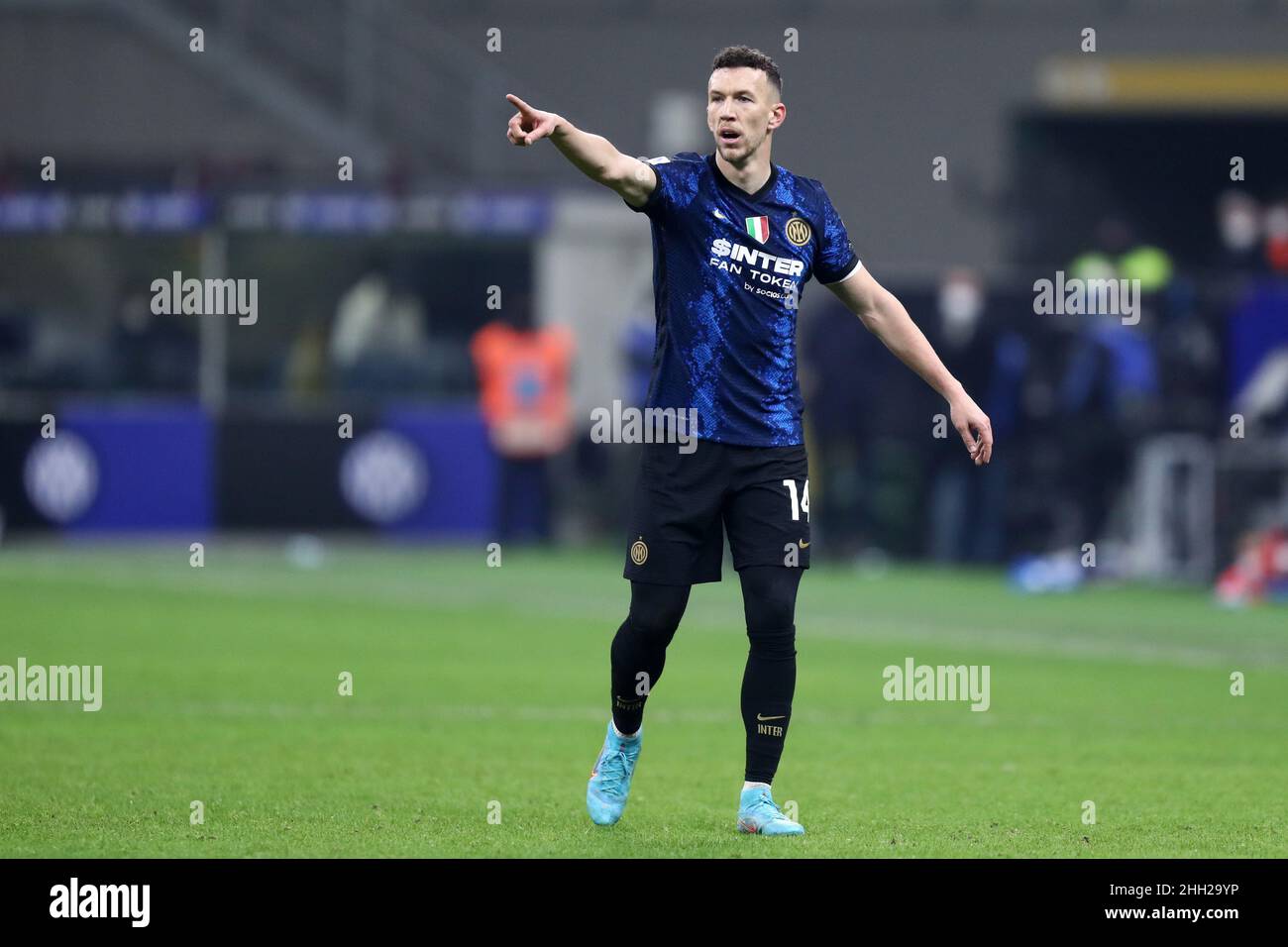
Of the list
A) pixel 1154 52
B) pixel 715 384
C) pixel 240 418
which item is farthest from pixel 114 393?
pixel 715 384

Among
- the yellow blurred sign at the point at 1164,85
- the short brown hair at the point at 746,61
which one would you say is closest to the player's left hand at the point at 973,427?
the short brown hair at the point at 746,61

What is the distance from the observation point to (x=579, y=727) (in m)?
10.0

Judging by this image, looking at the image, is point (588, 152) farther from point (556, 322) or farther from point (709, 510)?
point (556, 322)

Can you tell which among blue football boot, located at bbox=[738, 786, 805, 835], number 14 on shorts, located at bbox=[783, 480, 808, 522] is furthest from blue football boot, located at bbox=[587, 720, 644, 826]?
number 14 on shorts, located at bbox=[783, 480, 808, 522]

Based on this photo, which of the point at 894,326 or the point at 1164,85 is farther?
the point at 1164,85

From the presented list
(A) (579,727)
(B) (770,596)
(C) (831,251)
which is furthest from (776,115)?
(A) (579,727)

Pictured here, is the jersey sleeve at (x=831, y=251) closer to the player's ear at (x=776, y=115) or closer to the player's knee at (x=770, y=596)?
the player's ear at (x=776, y=115)

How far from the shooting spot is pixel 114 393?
74.8 ft

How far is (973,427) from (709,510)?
877 mm

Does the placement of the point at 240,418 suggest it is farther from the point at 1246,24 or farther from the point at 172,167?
the point at 1246,24

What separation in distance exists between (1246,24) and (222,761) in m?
22.1

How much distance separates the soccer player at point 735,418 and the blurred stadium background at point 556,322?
198 inches

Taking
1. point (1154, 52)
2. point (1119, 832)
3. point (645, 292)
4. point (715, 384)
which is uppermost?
point (1154, 52)
